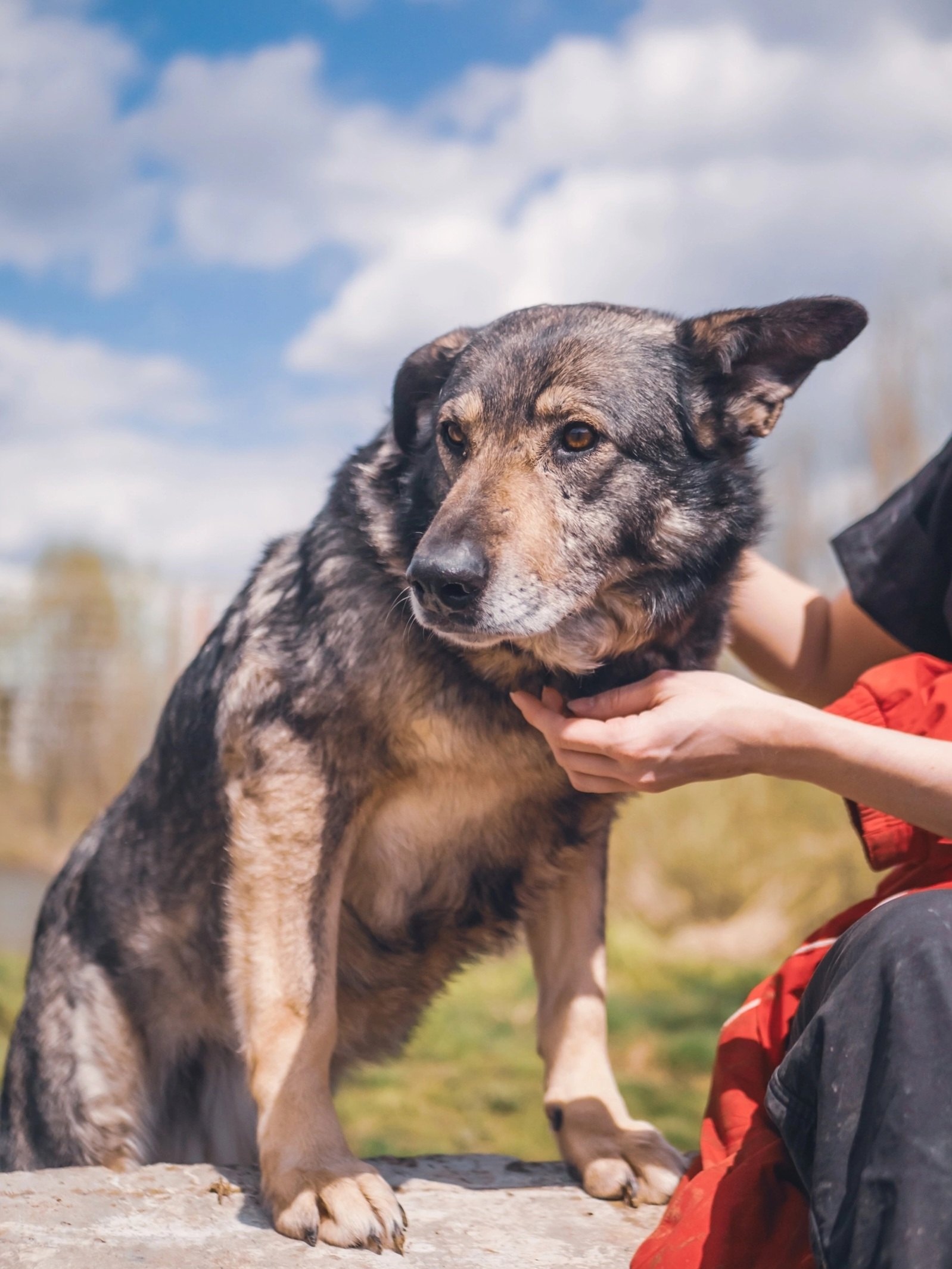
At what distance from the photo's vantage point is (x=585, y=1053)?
2604 millimetres

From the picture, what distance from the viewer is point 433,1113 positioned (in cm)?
588

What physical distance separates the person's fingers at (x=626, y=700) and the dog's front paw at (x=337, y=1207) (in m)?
0.98

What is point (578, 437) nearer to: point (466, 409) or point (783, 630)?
point (466, 409)

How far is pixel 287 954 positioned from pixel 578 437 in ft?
4.03

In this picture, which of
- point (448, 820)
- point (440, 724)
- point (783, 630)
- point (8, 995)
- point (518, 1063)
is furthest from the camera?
point (8, 995)

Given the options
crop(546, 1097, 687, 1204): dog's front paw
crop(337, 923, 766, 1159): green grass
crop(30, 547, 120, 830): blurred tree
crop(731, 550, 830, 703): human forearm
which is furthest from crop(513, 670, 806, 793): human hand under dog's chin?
crop(30, 547, 120, 830): blurred tree

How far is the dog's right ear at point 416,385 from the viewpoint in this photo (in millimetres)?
2537

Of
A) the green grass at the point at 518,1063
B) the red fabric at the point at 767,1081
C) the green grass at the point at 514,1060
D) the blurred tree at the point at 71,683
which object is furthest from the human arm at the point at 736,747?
the blurred tree at the point at 71,683

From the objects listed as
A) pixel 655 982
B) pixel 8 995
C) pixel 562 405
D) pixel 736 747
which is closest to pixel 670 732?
pixel 736 747

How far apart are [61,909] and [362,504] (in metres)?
1.36

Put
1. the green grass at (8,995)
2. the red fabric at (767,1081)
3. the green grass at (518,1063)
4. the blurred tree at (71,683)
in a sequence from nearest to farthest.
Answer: the red fabric at (767,1081), the green grass at (518,1063), the green grass at (8,995), the blurred tree at (71,683)

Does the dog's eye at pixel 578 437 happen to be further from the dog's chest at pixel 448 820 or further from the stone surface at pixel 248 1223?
the stone surface at pixel 248 1223

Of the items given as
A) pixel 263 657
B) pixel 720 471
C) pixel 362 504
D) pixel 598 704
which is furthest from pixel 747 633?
pixel 263 657

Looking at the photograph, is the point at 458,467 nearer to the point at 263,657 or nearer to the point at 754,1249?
the point at 263,657
